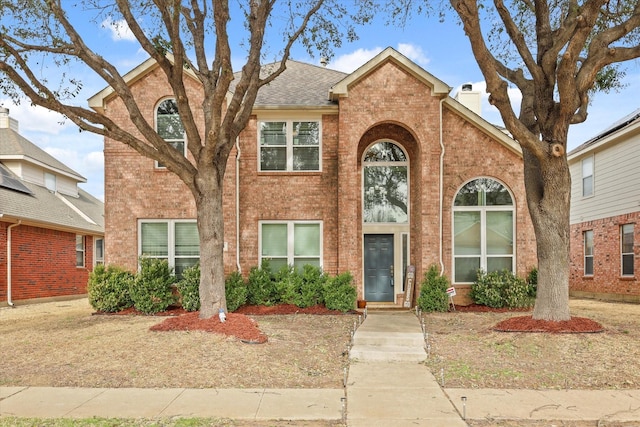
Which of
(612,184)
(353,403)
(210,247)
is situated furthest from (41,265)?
(612,184)

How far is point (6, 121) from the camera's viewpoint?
75.1ft

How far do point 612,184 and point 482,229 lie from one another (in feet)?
25.9

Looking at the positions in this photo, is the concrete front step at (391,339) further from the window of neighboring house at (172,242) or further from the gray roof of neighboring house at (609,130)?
the gray roof of neighboring house at (609,130)

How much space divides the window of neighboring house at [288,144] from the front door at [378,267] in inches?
108

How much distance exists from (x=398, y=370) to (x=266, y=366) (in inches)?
79.9

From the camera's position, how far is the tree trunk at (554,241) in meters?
9.86

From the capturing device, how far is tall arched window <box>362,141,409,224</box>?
14.7 metres

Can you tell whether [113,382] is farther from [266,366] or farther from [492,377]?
[492,377]

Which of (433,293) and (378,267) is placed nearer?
(433,293)

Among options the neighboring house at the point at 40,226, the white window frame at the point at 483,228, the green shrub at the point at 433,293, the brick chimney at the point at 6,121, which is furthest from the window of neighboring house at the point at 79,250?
the white window frame at the point at 483,228

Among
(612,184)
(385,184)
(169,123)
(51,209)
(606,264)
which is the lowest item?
(606,264)

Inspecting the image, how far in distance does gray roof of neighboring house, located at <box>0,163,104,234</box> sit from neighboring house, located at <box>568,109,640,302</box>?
20.4m

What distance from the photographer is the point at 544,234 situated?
1002 cm

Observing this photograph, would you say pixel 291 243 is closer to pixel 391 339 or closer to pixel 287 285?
pixel 287 285
